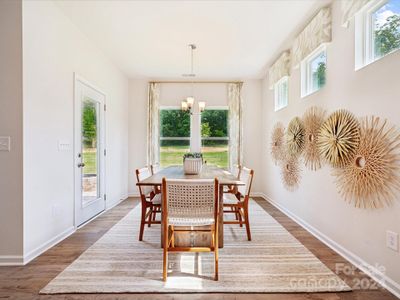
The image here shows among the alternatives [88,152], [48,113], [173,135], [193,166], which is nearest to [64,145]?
[48,113]

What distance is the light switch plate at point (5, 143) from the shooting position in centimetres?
240

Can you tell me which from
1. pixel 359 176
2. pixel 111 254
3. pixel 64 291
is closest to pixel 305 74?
pixel 359 176

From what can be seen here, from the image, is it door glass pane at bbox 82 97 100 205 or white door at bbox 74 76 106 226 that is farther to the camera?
door glass pane at bbox 82 97 100 205

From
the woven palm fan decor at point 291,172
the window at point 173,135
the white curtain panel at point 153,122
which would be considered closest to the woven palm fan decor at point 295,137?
the woven palm fan decor at point 291,172

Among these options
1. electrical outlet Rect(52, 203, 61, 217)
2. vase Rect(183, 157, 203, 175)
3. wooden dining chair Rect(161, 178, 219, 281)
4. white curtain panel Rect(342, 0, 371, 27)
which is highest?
white curtain panel Rect(342, 0, 371, 27)

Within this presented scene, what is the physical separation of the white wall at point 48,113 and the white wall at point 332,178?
10.8 ft

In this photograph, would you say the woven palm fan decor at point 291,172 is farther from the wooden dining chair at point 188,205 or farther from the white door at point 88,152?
the white door at point 88,152

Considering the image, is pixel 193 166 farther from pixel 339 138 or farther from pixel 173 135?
pixel 173 135

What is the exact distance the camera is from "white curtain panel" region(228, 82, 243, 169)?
5816 mm

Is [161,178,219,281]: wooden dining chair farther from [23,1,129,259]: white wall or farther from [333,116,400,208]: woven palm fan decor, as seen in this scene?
[23,1,129,259]: white wall

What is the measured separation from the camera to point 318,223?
313 cm

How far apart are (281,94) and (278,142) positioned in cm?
100

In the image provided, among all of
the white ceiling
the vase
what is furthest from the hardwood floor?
Result: the white ceiling

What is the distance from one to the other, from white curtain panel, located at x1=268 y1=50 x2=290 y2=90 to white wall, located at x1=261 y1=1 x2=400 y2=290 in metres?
0.19
